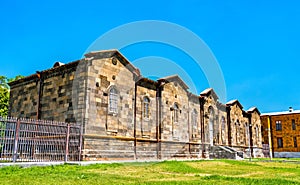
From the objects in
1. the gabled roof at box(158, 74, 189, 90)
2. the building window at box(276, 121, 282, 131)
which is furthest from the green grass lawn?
the building window at box(276, 121, 282, 131)

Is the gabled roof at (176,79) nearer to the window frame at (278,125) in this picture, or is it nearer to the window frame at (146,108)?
the window frame at (146,108)

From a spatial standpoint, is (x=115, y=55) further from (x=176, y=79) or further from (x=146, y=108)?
(x=176, y=79)

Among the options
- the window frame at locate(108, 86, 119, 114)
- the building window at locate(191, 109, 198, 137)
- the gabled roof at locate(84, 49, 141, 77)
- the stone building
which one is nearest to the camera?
the stone building

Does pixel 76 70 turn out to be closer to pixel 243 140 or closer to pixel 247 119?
pixel 243 140

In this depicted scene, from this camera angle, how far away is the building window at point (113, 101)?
1894 centimetres

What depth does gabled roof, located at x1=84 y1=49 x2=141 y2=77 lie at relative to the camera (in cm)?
1852

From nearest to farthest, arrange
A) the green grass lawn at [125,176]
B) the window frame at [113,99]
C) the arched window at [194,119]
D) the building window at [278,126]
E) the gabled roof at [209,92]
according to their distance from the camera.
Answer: the green grass lawn at [125,176], the window frame at [113,99], the arched window at [194,119], the gabled roof at [209,92], the building window at [278,126]

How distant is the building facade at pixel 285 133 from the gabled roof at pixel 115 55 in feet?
104

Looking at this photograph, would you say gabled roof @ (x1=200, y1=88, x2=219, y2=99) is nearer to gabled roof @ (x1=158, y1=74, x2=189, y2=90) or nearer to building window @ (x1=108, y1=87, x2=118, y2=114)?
gabled roof @ (x1=158, y1=74, x2=189, y2=90)

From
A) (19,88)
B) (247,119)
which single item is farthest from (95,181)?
(247,119)

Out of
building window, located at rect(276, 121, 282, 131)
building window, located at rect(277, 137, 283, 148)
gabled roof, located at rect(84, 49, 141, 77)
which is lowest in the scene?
building window, located at rect(277, 137, 283, 148)

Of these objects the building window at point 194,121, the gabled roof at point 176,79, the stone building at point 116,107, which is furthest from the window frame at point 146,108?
the building window at point 194,121

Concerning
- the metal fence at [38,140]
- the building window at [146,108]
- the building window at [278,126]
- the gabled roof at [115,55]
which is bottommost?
the metal fence at [38,140]

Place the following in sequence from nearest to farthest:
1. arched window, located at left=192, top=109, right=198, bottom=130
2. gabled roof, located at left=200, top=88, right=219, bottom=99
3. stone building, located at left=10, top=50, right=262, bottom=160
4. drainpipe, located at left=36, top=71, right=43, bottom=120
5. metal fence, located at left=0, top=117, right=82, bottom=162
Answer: metal fence, located at left=0, top=117, right=82, bottom=162, stone building, located at left=10, top=50, right=262, bottom=160, drainpipe, located at left=36, top=71, right=43, bottom=120, arched window, located at left=192, top=109, right=198, bottom=130, gabled roof, located at left=200, top=88, right=219, bottom=99
